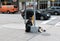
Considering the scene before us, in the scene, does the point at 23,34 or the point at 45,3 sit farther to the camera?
the point at 45,3

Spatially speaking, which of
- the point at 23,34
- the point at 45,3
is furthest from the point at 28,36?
the point at 45,3

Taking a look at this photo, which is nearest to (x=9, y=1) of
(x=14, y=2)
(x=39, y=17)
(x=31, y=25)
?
(x=14, y=2)

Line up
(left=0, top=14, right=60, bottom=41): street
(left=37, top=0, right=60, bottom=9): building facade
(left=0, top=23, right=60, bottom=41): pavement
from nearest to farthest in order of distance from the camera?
(left=0, top=23, right=60, bottom=41): pavement < (left=0, top=14, right=60, bottom=41): street < (left=37, top=0, right=60, bottom=9): building facade

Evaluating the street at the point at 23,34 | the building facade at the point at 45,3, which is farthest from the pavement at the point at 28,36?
the building facade at the point at 45,3

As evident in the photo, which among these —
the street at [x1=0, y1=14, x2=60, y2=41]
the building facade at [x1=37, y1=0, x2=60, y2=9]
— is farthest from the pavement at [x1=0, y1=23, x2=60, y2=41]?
the building facade at [x1=37, y1=0, x2=60, y2=9]

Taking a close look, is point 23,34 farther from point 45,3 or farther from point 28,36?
point 45,3

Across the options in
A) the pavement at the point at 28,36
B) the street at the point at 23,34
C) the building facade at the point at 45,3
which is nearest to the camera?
the pavement at the point at 28,36

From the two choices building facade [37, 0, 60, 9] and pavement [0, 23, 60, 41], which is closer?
pavement [0, 23, 60, 41]

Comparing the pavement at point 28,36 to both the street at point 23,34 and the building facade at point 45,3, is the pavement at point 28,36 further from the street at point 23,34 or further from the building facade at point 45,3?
the building facade at point 45,3

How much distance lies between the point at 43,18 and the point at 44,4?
26.4 m

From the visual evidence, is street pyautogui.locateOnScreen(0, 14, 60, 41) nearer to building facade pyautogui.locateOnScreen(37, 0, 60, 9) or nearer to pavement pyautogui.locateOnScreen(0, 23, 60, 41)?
pavement pyautogui.locateOnScreen(0, 23, 60, 41)

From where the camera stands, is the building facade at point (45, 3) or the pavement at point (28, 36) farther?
the building facade at point (45, 3)

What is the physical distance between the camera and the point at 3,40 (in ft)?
40.9

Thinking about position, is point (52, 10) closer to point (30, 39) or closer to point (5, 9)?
point (5, 9)
